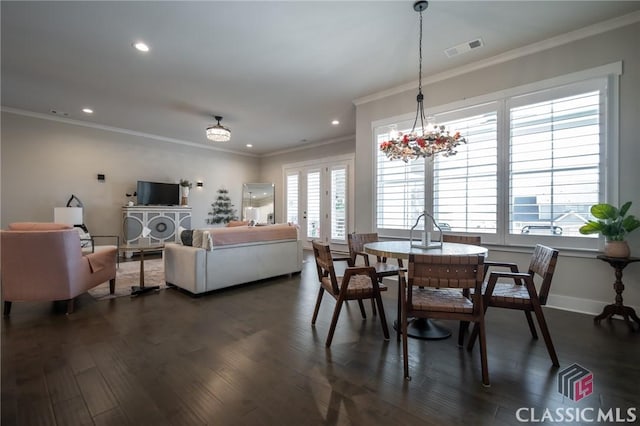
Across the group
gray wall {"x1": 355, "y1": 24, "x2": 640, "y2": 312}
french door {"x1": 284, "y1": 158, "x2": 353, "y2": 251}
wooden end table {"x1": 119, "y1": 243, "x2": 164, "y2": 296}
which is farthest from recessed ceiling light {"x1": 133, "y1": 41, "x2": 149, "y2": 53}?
french door {"x1": 284, "y1": 158, "x2": 353, "y2": 251}

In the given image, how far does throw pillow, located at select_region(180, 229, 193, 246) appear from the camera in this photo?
3.83 metres

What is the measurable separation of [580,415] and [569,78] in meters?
3.25

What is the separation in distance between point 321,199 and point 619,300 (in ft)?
19.2

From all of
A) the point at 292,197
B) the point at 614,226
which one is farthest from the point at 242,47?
the point at 292,197

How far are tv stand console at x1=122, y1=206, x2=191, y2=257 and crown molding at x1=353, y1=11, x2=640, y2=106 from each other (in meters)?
5.58

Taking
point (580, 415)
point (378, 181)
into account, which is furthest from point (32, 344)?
point (378, 181)

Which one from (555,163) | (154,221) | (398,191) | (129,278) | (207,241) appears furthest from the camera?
(154,221)

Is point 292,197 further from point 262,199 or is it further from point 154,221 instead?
point 154,221

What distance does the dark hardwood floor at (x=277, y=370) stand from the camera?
1558 mm

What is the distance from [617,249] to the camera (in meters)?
2.62

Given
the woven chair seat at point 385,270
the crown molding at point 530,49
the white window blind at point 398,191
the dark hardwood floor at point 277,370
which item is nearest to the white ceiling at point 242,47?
the crown molding at point 530,49

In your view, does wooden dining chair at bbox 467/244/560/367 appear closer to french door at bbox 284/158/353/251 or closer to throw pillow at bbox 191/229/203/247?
throw pillow at bbox 191/229/203/247

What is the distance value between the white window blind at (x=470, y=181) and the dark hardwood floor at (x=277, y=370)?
1187 millimetres

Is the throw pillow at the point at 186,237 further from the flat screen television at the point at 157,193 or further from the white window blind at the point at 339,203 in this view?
the white window blind at the point at 339,203
